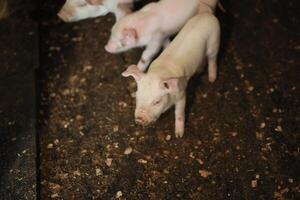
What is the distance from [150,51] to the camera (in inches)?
124

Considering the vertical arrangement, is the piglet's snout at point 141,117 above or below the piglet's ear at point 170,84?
below

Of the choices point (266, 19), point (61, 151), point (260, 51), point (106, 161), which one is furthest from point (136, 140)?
point (266, 19)

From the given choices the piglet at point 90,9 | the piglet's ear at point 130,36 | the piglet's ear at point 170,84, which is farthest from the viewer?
the piglet at point 90,9

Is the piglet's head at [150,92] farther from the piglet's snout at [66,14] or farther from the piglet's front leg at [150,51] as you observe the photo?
the piglet's snout at [66,14]

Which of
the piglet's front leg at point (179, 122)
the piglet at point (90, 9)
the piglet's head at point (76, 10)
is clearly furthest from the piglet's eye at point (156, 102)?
the piglet's head at point (76, 10)

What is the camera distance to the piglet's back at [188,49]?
2.78 metres

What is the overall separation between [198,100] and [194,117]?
0.14 meters

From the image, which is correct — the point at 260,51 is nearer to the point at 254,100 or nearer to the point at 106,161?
the point at 254,100

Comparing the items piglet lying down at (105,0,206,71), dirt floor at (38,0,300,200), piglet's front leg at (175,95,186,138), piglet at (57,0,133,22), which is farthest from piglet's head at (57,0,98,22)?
piglet's front leg at (175,95,186,138)

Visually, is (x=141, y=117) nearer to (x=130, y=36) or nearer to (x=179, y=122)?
(x=179, y=122)

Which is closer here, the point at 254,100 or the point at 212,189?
the point at 212,189

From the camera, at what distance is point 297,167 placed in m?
2.85

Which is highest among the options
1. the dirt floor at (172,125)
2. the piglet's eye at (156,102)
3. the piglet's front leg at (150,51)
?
the piglet's eye at (156,102)

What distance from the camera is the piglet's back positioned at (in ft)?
9.12
